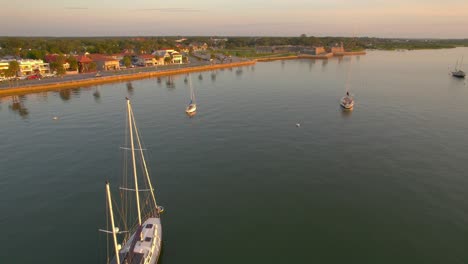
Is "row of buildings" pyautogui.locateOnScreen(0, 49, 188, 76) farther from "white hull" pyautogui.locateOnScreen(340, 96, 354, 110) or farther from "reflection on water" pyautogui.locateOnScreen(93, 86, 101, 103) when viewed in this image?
"white hull" pyautogui.locateOnScreen(340, 96, 354, 110)

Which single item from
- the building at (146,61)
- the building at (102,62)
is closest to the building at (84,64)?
the building at (102,62)

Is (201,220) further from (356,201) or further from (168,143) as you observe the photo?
(168,143)

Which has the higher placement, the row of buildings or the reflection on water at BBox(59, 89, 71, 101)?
the row of buildings

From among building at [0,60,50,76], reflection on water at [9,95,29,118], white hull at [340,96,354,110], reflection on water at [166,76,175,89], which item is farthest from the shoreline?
white hull at [340,96,354,110]

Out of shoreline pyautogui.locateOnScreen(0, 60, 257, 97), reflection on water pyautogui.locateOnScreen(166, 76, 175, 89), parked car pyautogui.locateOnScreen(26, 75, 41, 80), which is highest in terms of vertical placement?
parked car pyautogui.locateOnScreen(26, 75, 41, 80)

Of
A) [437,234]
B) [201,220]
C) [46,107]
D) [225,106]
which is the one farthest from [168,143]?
[46,107]

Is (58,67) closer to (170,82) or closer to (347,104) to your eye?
(170,82)

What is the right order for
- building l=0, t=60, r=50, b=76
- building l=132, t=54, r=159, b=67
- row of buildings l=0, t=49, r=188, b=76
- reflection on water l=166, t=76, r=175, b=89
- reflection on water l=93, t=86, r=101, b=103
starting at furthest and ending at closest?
building l=132, t=54, r=159, b=67, row of buildings l=0, t=49, r=188, b=76, building l=0, t=60, r=50, b=76, reflection on water l=166, t=76, r=175, b=89, reflection on water l=93, t=86, r=101, b=103

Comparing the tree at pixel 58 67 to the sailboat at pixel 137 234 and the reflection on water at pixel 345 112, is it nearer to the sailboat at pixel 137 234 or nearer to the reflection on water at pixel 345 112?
the sailboat at pixel 137 234
